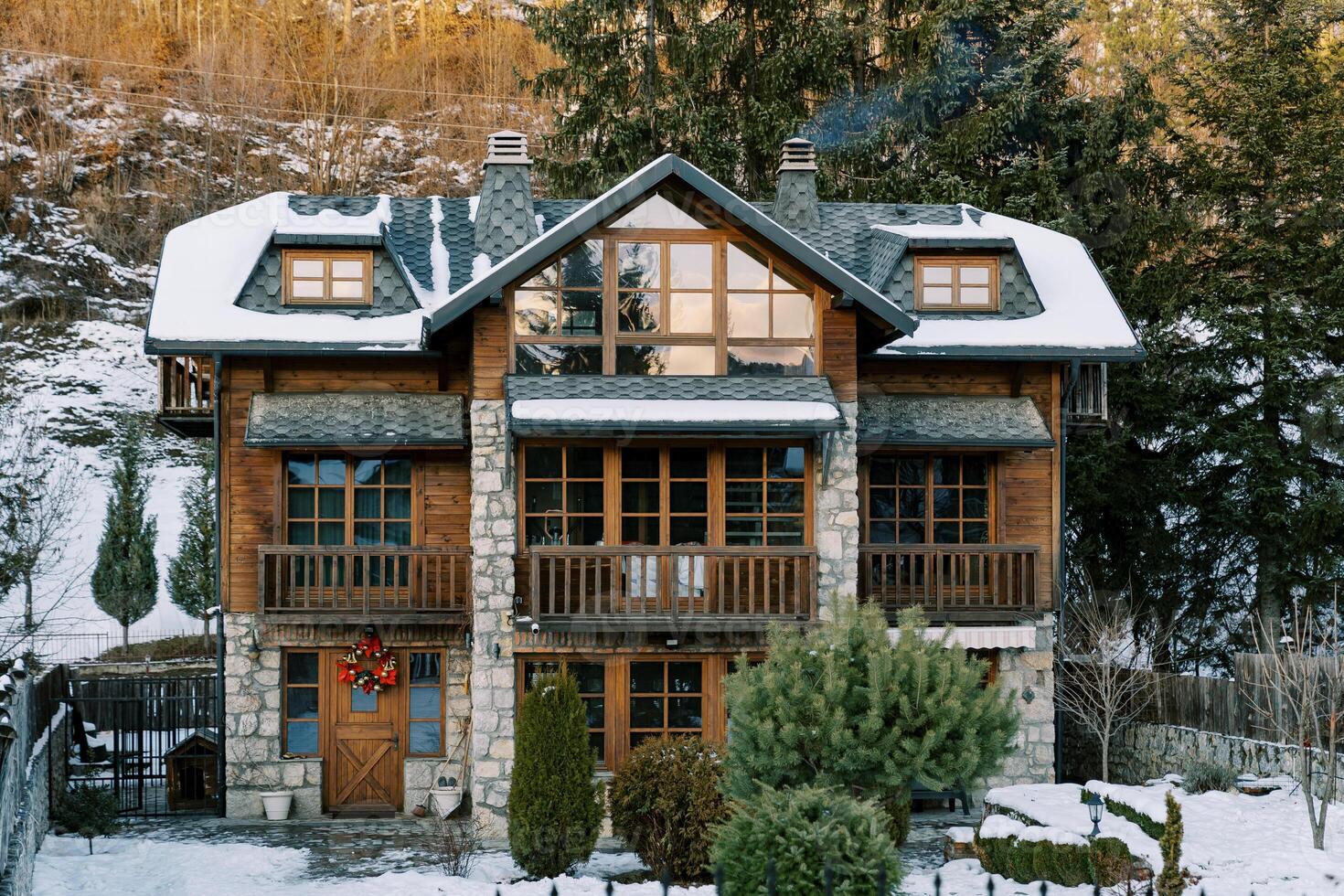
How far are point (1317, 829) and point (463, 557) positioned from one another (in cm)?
982

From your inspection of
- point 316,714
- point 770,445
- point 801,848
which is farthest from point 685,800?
point 316,714

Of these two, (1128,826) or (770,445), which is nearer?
(1128,826)

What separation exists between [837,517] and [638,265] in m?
3.88

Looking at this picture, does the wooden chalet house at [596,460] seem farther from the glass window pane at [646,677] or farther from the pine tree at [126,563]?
the pine tree at [126,563]

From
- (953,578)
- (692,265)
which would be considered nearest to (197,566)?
(692,265)

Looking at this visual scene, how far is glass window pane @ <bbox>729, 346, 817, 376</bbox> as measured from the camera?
1570cm

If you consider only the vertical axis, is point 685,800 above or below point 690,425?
below

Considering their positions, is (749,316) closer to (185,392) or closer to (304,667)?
(304,667)

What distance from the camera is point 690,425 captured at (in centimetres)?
1473

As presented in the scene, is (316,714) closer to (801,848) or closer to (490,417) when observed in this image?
(490,417)

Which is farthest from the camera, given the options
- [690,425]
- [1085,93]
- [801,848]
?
[1085,93]

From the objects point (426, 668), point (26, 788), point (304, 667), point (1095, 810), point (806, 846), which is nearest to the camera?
point (806, 846)

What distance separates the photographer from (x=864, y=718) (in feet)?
34.1

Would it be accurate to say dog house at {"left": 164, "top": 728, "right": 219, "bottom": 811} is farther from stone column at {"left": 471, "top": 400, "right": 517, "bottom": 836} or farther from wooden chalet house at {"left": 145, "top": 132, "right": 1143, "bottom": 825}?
stone column at {"left": 471, "top": 400, "right": 517, "bottom": 836}
